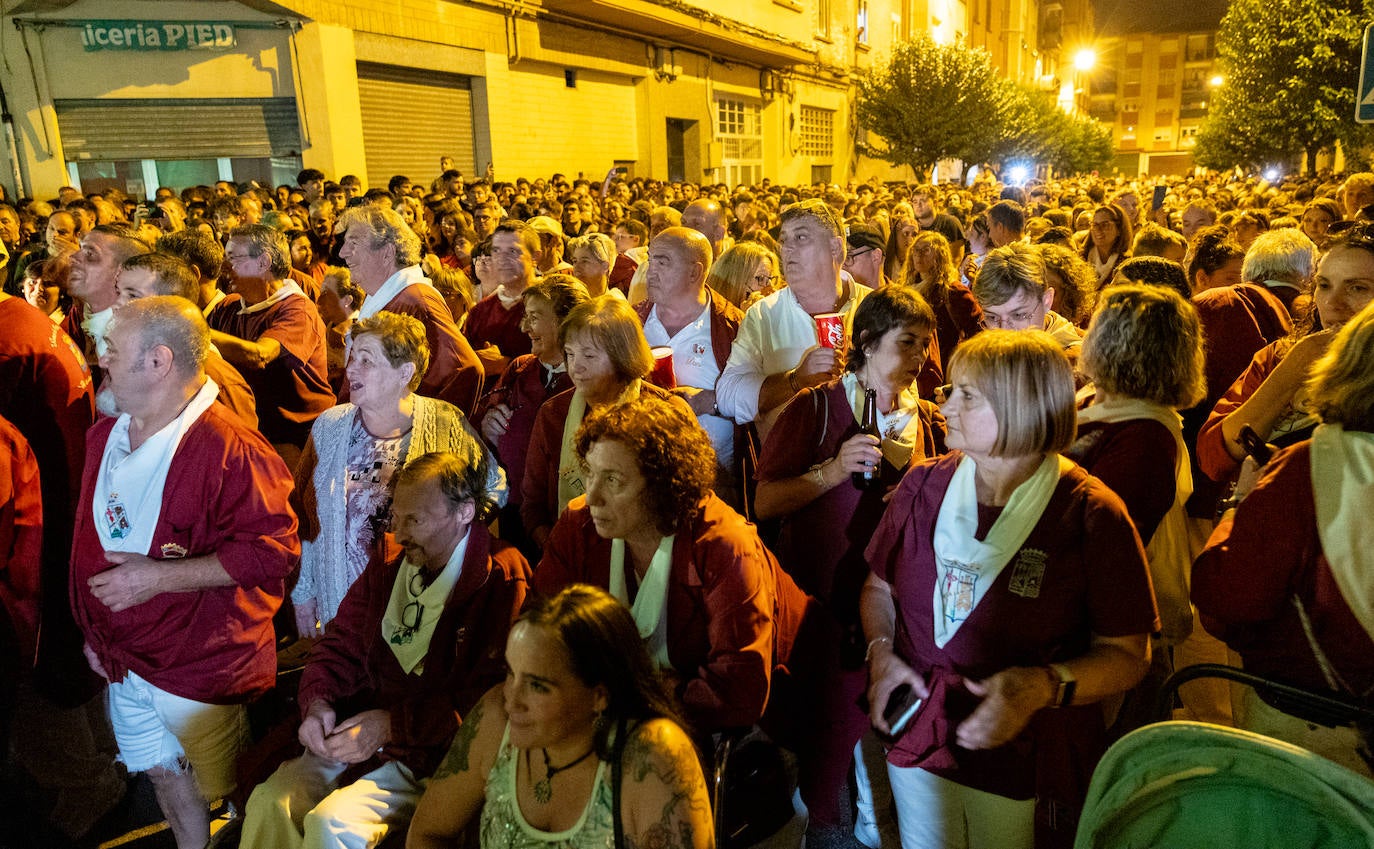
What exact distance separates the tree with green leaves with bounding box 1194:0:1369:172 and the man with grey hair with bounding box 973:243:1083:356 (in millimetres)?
19633

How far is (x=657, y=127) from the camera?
23016 mm

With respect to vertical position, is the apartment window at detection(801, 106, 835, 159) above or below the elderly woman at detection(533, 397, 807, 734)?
above

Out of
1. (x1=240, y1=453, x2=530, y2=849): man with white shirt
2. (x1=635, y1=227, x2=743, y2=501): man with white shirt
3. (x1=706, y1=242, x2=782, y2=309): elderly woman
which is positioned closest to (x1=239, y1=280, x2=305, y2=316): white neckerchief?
(x1=635, y1=227, x2=743, y2=501): man with white shirt

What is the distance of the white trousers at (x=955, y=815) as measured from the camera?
2299 mm

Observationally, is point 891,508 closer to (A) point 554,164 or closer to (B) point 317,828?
(B) point 317,828

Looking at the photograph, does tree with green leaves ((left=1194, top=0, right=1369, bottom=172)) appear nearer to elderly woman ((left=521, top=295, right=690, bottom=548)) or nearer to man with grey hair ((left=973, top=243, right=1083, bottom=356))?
man with grey hair ((left=973, top=243, right=1083, bottom=356))

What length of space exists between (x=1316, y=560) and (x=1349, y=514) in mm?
139

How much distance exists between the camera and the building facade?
12.7m

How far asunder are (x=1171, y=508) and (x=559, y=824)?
2030mm

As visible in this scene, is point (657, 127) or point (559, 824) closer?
point (559, 824)

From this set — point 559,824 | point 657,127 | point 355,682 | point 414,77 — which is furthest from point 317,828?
point 657,127

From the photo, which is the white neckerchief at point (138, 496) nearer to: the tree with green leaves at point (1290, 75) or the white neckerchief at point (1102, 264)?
the white neckerchief at point (1102, 264)

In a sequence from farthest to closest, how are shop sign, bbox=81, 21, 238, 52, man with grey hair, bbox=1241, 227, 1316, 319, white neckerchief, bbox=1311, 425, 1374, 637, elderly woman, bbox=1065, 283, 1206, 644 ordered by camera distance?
1. shop sign, bbox=81, 21, 238, 52
2. man with grey hair, bbox=1241, 227, 1316, 319
3. elderly woman, bbox=1065, 283, 1206, 644
4. white neckerchief, bbox=1311, 425, 1374, 637

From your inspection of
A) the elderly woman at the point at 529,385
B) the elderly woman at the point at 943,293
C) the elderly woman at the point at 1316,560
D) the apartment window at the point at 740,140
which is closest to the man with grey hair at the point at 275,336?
the elderly woman at the point at 529,385
